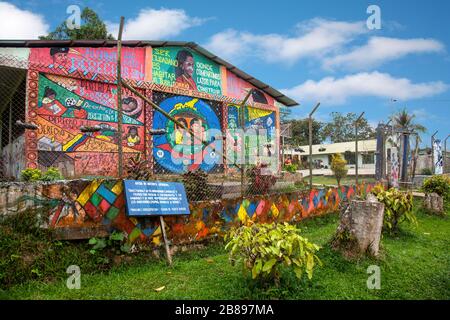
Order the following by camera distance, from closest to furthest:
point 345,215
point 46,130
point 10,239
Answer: point 10,239, point 345,215, point 46,130

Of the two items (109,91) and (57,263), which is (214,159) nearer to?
(109,91)

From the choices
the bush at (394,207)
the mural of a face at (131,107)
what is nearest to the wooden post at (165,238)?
the bush at (394,207)

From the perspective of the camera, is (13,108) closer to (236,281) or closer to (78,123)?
(78,123)

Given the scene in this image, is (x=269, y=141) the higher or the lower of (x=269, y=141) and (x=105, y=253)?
the higher

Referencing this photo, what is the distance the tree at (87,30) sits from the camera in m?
22.5

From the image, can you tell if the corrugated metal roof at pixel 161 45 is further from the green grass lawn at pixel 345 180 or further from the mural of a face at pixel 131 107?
the green grass lawn at pixel 345 180

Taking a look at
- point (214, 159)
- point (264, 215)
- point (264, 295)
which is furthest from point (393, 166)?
point (264, 295)

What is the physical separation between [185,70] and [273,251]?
1356 centimetres

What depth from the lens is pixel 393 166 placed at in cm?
1472

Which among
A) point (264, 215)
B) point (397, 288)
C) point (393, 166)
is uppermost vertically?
point (393, 166)

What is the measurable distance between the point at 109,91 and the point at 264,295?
11.4m

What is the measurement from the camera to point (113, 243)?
4906 millimetres

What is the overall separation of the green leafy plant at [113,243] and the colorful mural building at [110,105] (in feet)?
13.3

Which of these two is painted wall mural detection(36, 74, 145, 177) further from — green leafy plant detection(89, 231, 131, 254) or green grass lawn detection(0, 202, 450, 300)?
green grass lawn detection(0, 202, 450, 300)
